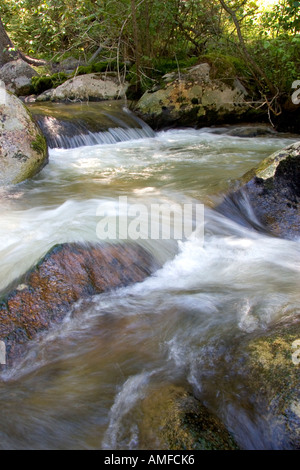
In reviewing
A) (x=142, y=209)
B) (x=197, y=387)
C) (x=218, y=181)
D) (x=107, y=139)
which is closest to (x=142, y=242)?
(x=142, y=209)

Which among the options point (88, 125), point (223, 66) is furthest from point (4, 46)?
point (223, 66)

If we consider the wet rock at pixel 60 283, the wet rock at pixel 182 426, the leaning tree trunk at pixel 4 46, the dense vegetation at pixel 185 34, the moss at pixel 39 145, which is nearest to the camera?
the wet rock at pixel 182 426

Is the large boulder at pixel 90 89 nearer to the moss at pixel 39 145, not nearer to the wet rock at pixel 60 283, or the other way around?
the moss at pixel 39 145

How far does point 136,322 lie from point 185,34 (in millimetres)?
10626

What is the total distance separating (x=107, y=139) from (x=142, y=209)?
4.58 meters

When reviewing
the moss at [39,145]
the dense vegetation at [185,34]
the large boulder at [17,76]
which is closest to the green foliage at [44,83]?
the large boulder at [17,76]

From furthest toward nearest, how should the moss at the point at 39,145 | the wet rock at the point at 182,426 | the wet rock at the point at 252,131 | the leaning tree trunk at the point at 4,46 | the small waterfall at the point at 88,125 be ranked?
the leaning tree trunk at the point at 4,46, the wet rock at the point at 252,131, the small waterfall at the point at 88,125, the moss at the point at 39,145, the wet rock at the point at 182,426

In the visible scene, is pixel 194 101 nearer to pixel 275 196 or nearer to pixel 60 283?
pixel 275 196

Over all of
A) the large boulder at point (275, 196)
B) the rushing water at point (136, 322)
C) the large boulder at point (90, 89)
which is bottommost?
the rushing water at point (136, 322)

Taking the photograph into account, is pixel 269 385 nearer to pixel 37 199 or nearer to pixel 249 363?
pixel 249 363

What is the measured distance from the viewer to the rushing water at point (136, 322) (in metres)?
2.15

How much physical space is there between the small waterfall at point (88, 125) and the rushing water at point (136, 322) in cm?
256

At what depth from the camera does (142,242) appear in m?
3.85

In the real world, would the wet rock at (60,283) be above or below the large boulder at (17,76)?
below
